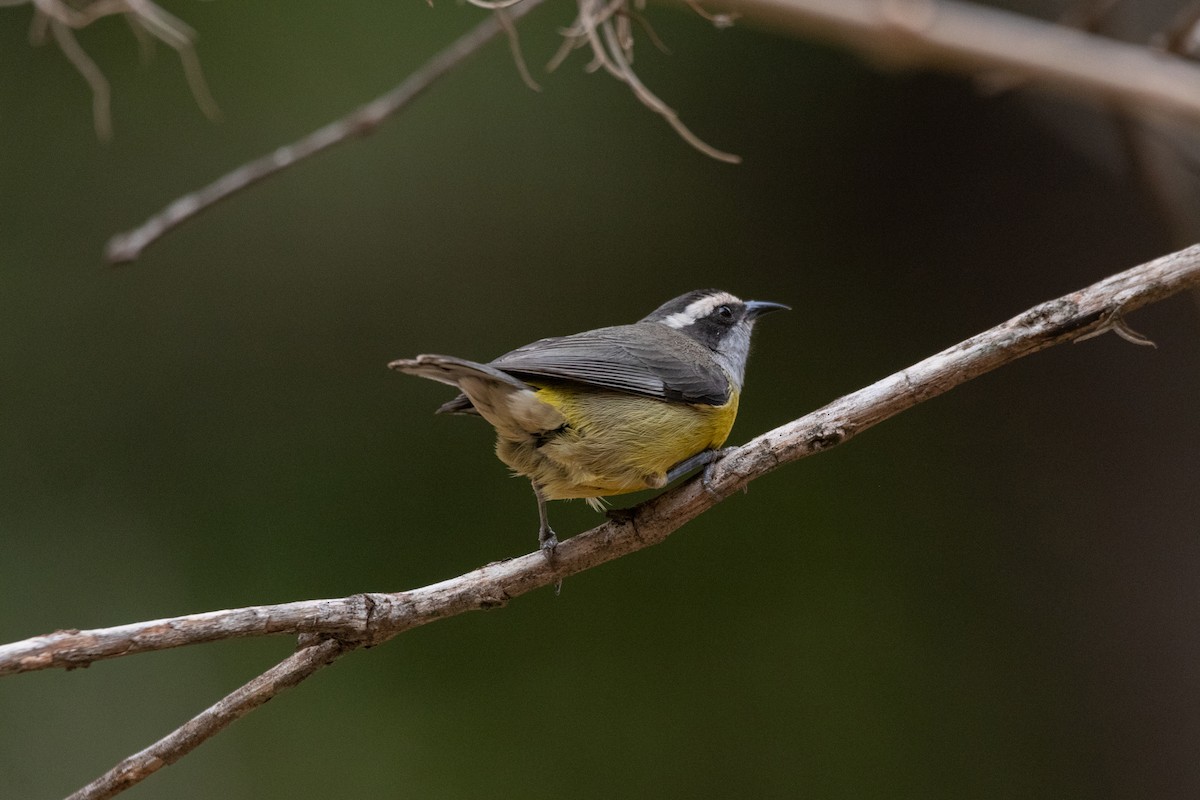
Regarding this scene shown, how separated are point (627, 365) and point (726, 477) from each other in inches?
27.4

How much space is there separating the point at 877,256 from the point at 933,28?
4509 millimetres

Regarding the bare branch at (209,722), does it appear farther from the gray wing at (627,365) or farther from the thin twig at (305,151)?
the thin twig at (305,151)

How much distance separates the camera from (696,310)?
436 cm

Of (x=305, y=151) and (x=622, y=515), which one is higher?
(x=305, y=151)

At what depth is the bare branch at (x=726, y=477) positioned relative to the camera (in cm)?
243

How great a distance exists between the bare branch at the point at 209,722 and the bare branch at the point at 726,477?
65mm

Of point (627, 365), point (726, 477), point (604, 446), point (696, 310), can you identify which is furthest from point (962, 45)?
point (696, 310)

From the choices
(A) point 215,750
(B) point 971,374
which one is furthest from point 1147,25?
(A) point 215,750

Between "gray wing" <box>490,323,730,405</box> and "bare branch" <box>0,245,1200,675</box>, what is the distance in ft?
1.54

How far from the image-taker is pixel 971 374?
2773 millimetres

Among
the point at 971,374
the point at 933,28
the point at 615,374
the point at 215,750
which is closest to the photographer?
the point at 933,28

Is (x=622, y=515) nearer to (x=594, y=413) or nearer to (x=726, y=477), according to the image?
(x=726, y=477)

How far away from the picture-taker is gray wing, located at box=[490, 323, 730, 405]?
3.32m

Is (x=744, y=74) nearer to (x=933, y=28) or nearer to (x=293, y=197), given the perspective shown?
(x=293, y=197)
